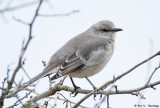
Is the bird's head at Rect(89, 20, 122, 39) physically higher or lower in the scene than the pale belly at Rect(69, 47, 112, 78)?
higher

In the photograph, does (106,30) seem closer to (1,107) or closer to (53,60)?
(53,60)

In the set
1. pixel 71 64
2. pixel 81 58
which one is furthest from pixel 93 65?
pixel 71 64

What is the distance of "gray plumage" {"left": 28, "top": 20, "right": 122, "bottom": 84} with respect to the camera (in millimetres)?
4836

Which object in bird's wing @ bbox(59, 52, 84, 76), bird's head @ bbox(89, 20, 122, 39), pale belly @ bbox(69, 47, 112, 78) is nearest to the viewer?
bird's wing @ bbox(59, 52, 84, 76)

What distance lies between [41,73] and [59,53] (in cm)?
80

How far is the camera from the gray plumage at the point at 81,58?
484cm

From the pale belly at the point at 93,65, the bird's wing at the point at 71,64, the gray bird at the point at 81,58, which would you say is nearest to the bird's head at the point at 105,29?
the gray bird at the point at 81,58

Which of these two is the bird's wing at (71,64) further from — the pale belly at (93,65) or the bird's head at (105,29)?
the bird's head at (105,29)

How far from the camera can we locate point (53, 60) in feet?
16.6

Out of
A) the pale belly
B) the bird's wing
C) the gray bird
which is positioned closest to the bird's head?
the gray bird

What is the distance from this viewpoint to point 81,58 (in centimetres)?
503

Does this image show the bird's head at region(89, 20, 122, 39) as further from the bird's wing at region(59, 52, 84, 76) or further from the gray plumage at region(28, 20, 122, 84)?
the bird's wing at region(59, 52, 84, 76)

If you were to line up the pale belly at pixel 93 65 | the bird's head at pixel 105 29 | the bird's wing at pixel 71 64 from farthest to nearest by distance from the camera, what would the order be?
1. the bird's head at pixel 105 29
2. the pale belly at pixel 93 65
3. the bird's wing at pixel 71 64

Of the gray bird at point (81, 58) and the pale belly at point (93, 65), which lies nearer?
the gray bird at point (81, 58)
